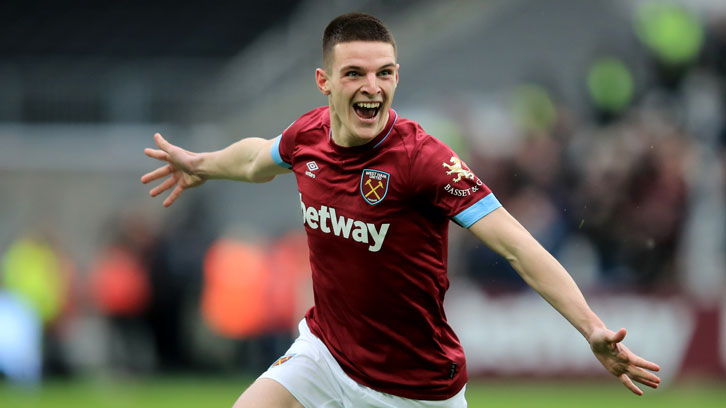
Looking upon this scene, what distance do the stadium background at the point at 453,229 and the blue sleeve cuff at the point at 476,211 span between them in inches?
270

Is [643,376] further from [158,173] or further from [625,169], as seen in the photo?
[625,169]

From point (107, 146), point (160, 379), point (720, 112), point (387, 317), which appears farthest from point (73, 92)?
point (387, 317)

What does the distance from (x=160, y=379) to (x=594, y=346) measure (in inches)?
398

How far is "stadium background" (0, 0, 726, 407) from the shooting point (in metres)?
12.7

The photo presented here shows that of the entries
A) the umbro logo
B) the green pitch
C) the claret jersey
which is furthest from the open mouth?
the green pitch

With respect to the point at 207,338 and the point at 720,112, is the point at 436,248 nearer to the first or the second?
the point at 720,112

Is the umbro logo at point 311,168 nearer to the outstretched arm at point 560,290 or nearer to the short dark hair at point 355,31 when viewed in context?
the short dark hair at point 355,31

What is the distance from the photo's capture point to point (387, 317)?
5719 mm

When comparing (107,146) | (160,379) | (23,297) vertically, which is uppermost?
(107,146)

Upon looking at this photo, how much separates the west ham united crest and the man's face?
175 mm

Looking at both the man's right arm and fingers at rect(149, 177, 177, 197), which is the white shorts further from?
fingers at rect(149, 177, 177, 197)

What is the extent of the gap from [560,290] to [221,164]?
230cm

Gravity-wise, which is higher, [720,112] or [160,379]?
[720,112]

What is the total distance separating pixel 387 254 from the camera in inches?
221
